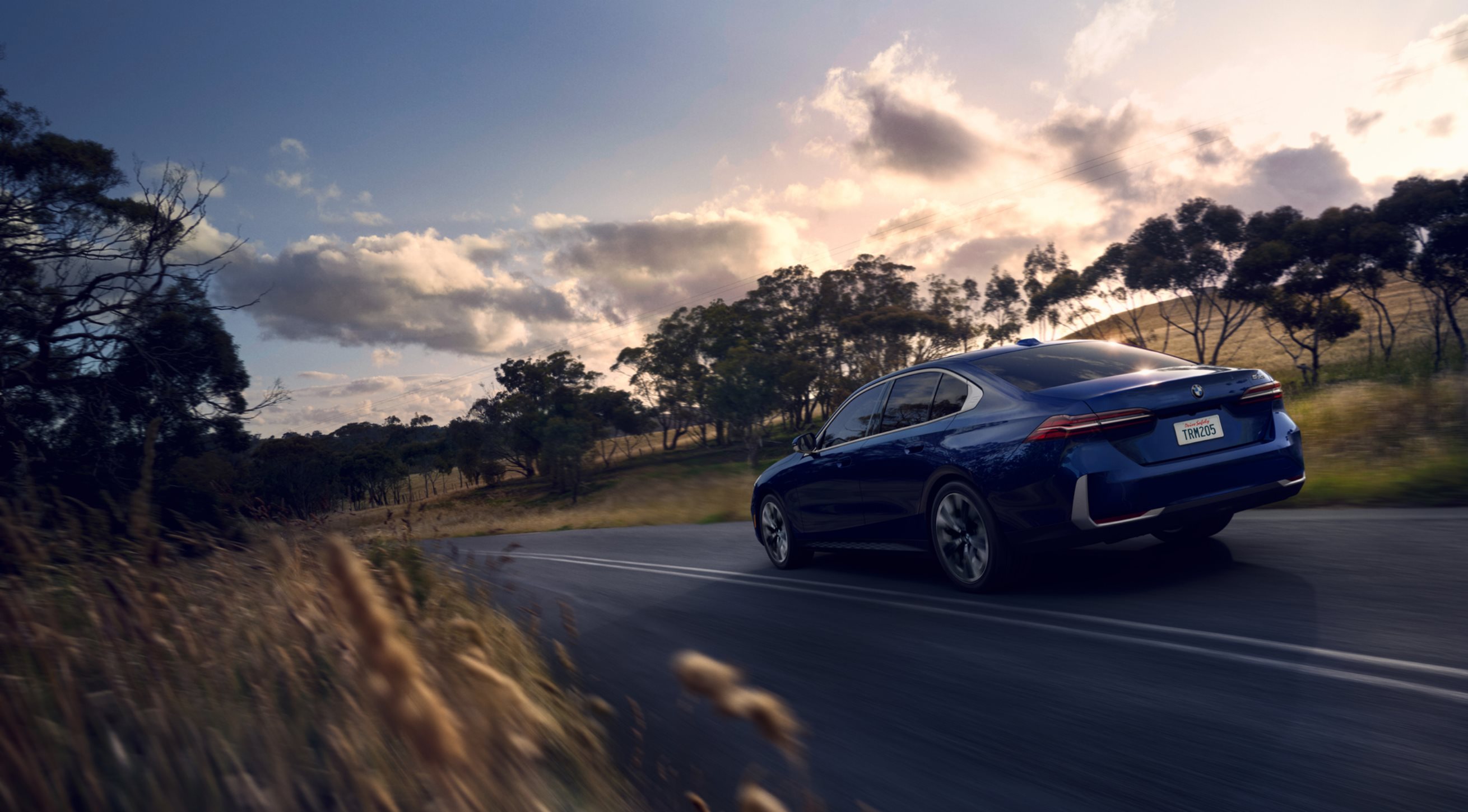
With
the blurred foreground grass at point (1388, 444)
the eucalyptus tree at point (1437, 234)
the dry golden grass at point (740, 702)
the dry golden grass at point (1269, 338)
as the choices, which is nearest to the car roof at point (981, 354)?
the blurred foreground grass at point (1388, 444)

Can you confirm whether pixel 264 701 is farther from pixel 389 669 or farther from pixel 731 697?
pixel 731 697

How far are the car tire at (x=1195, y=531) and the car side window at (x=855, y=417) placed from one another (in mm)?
2170

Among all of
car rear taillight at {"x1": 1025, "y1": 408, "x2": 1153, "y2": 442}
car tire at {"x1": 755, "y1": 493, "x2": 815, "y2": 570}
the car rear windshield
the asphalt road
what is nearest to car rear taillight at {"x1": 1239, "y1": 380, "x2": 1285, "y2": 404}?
the car rear windshield

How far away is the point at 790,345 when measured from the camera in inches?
2269

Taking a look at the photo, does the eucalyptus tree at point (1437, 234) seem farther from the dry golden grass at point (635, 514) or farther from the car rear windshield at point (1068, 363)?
the car rear windshield at point (1068, 363)

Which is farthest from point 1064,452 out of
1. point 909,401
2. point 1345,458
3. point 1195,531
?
point 1345,458

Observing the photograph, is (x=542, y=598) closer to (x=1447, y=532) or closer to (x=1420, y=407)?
(x=1447, y=532)

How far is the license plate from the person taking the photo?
17.3 feet

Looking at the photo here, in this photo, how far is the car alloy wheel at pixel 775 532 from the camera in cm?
852

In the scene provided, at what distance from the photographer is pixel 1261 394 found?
551 cm

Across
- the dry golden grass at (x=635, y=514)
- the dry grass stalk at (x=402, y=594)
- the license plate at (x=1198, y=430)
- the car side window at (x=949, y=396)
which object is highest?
the car side window at (x=949, y=396)

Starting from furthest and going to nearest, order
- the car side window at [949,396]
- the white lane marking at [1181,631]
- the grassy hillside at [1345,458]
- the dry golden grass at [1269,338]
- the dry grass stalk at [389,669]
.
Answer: the dry golden grass at [1269,338] < the grassy hillside at [1345,458] < the car side window at [949,396] < the white lane marking at [1181,631] < the dry grass stalk at [389,669]

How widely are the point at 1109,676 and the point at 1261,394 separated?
7.96ft

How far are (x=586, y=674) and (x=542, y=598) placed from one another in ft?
11.2
